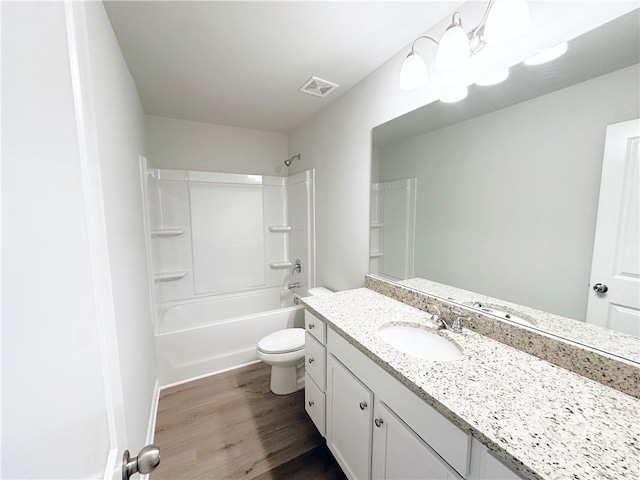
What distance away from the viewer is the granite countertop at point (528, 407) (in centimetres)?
60

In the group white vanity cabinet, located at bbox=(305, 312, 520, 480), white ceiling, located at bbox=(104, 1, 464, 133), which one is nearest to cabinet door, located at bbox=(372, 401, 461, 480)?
white vanity cabinet, located at bbox=(305, 312, 520, 480)

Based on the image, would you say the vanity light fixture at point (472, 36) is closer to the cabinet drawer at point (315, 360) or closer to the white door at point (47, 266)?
the white door at point (47, 266)

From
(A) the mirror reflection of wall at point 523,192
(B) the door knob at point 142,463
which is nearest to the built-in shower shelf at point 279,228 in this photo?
(A) the mirror reflection of wall at point 523,192

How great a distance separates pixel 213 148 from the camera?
115 inches

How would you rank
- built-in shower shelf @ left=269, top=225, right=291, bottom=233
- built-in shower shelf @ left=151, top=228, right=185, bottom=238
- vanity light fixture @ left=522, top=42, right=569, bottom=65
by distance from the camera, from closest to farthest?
vanity light fixture @ left=522, top=42, right=569, bottom=65 < built-in shower shelf @ left=151, top=228, right=185, bottom=238 < built-in shower shelf @ left=269, top=225, right=291, bottom=233

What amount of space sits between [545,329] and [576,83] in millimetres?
940

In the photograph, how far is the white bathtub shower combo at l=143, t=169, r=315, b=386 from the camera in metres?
2.38

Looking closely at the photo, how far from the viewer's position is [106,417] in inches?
21.4

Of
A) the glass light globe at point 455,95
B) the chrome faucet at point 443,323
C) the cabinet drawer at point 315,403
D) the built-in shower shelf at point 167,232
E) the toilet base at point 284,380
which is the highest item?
the glass light globe at point 455,95

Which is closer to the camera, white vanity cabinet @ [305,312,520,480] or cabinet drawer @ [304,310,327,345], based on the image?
white vanity cabinet @ [305,312,520,480]

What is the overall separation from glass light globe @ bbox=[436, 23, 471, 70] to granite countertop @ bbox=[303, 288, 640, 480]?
1.26 m

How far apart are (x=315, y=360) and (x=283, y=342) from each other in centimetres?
59

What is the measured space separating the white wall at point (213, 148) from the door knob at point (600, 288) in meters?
2.98

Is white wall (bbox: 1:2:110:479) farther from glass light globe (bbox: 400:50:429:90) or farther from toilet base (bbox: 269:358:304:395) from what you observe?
toilet base (bbox: 269:358:304:395)
